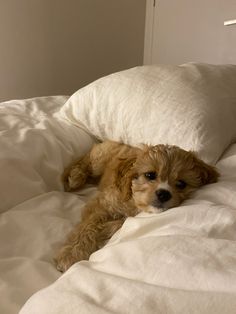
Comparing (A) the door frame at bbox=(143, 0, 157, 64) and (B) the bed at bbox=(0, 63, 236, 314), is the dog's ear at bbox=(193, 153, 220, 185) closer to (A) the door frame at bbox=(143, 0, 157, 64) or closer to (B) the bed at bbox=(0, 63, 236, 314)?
(B) the bed at bbox=(0, 63, 236, 314)

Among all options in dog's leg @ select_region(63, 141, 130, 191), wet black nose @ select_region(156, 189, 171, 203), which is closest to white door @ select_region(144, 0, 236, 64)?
dog's leg @ select_region(63, 141, 130, 191)

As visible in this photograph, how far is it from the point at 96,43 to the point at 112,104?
1.35 metres

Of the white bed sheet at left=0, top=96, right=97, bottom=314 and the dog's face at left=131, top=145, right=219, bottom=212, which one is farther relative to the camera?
the dog's face at left=131, top=145, right=219, bottom=212

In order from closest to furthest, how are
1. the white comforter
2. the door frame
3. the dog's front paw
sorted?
the white comforter < the dog's front paw < the door frame

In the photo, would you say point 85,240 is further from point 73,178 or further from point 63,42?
point 63,42

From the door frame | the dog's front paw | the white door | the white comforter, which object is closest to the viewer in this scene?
the white comforter

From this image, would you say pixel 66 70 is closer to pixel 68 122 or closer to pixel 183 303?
pixel 68 122

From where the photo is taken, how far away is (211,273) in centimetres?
66

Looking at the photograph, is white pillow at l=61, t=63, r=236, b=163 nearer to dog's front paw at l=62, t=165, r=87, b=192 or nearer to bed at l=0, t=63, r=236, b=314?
bed at l=0, t=63, r=236, b=314

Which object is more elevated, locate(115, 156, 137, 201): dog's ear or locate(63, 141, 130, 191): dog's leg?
locate(115, 156, 137, 201): dog's ear

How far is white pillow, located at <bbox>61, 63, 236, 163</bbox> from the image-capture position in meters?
1.24

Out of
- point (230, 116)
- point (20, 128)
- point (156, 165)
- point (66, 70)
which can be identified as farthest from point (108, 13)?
point (156, 165)

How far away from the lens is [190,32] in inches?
87.4

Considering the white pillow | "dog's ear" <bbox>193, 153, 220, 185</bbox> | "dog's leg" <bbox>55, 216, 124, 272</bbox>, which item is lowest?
"dog's leg" <bbox>55, 216, 124, 272</bbox>
